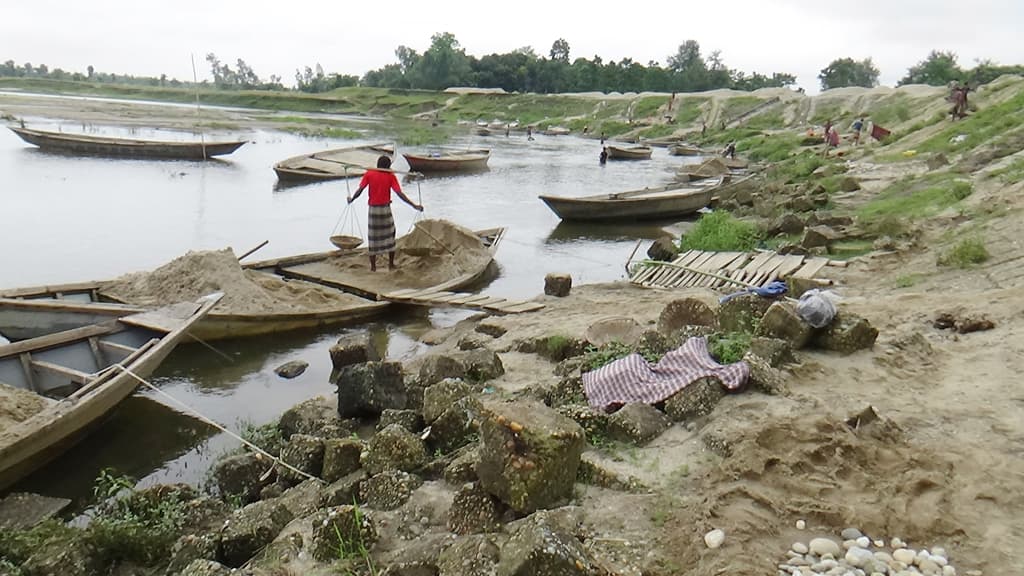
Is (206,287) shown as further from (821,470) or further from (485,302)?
(821,470)

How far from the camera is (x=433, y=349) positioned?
9.28 meters

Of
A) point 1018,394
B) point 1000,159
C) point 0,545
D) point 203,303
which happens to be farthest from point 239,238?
point 1000,159

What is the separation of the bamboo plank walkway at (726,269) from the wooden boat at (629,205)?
19.2 feet

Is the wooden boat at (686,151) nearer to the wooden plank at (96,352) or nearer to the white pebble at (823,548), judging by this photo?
the wooden plank at (96,352)

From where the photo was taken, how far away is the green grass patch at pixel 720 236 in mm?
13125

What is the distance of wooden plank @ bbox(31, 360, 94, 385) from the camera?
659 centimetres

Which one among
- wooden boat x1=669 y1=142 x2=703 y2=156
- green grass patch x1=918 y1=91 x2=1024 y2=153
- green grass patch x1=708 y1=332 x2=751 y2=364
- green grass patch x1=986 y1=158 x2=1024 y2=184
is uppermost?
green grass patch x1=918 y1=91 x2=1024 y2=153

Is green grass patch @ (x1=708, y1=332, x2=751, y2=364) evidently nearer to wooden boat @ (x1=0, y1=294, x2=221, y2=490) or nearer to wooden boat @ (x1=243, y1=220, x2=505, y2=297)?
wooden boat @ (x1=0, y1=294, x2=221, y2=490)

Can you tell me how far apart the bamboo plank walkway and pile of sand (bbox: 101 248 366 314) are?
5212mm

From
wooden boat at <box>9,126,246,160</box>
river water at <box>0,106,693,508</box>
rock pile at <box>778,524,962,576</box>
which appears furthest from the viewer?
wooden boat at <box>9,126,246,160</box>

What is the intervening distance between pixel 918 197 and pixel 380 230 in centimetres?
1082

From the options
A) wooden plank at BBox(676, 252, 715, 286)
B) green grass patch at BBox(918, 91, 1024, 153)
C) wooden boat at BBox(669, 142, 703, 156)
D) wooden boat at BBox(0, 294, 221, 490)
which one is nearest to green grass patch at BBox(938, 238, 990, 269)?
wooden plank at BBox(676, 252, 715, 286)

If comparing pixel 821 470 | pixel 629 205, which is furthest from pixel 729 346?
pixel 629 205

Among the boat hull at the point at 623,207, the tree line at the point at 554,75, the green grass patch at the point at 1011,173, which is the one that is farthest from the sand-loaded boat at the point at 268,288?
the tree line at the point at 554,75
